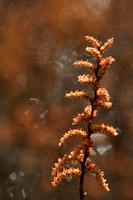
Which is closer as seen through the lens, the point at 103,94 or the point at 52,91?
the point at 103,94

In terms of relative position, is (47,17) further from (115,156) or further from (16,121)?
(115,156)

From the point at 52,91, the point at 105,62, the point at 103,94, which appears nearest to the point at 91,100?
the point at 103,94

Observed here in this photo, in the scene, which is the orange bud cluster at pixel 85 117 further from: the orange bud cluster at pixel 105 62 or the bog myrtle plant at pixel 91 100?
the orange bud cluster at pixel 105 62

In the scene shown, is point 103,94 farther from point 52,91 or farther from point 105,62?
point 52,91

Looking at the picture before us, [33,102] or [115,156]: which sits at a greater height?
[33,102]

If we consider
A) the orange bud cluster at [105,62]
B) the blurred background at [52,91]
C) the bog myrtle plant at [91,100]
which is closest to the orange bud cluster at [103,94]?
the bog myrtle plant at [91,100]

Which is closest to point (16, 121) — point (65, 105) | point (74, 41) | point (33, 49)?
point (65, 105)

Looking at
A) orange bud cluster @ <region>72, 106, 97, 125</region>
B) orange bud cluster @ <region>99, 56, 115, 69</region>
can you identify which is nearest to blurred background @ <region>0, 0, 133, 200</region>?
orange bud cluster @ <region>72, 106, 97, 125</region>

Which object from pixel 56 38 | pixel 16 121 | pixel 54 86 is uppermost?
pixel 56 38
